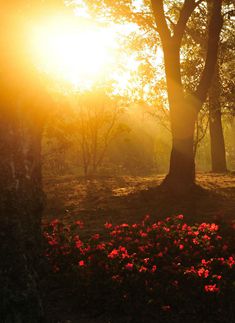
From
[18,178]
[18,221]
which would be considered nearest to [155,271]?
[18,221]

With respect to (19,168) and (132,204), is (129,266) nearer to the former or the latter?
(19,168)

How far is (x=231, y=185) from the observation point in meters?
15.8

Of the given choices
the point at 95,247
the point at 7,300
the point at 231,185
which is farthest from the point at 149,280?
the point at 231,185

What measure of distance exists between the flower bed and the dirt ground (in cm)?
183

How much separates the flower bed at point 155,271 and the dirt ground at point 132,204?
1830 millimetres

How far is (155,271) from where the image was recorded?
6.90 meters

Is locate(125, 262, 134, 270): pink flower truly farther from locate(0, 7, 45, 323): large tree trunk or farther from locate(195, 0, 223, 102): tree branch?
locate(195, 0, 223, 102): tree branch

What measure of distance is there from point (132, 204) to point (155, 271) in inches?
230

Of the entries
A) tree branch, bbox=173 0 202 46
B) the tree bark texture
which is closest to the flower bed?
the tree bark texture

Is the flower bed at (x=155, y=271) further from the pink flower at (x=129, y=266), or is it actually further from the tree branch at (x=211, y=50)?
the tree branch at (x=211, y=50)

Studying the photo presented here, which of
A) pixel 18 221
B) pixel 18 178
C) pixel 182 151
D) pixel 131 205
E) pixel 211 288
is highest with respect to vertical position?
pixel 182 151

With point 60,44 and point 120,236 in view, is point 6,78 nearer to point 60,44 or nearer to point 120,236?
point 60,44

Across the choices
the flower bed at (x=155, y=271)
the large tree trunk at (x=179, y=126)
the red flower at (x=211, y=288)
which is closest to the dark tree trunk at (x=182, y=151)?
the large tree trunk at (x=179, y=126)

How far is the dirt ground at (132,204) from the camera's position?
11305 millimetres
